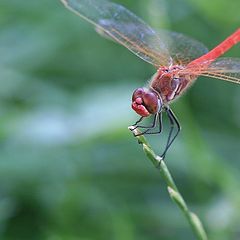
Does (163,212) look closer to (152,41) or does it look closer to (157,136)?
(157,136)

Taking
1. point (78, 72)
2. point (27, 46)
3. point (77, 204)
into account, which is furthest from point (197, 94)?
point (77, 204)

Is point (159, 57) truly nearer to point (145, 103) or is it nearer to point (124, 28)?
point (124, 28)

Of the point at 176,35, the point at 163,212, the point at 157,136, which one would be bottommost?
the point at 163,212

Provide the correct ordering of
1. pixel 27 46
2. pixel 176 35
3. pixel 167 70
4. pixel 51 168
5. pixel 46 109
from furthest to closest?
pixel 27 46 < pixel 46 109 < pixel 51 168 < pixel 176 35 < pixel 167 70

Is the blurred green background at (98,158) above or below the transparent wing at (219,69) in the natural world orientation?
below

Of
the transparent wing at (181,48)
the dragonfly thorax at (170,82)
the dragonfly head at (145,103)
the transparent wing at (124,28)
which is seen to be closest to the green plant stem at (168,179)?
the dragonfly head at (145,103)

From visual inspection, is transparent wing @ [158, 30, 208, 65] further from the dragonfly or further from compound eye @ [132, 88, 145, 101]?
compound eye @ [132, 88, 145, 101]

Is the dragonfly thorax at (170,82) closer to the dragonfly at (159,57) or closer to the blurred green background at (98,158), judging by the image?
the dragonfly at (159,57)
